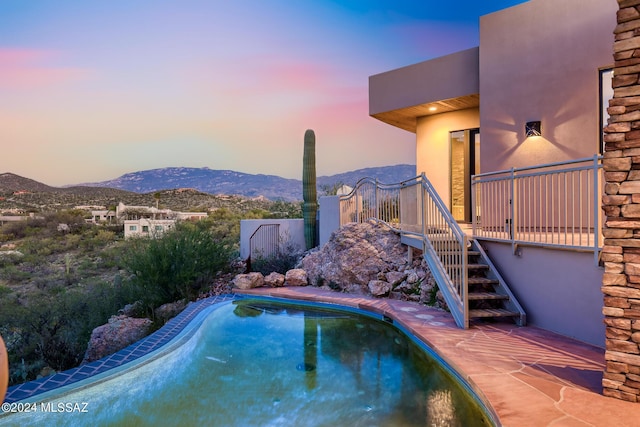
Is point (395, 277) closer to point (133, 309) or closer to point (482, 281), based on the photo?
point (482, 281)

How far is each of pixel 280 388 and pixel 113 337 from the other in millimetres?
3128

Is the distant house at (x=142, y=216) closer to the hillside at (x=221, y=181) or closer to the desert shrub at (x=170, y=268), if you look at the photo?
the hillside at (x=221, y=181)

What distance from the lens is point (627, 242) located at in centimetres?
314

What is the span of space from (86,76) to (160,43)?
13.7 feet

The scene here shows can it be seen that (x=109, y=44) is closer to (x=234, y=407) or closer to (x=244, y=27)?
(x=244, y=27)

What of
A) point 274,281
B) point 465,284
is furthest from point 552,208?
point 274,281

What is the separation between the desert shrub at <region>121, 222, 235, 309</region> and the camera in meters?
7.90

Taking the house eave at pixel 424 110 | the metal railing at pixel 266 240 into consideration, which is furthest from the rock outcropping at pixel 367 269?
the house eave at pixel 424 110

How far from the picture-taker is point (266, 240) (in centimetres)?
1158

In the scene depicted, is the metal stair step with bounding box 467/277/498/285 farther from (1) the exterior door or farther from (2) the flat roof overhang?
(2) the flat roof overhang

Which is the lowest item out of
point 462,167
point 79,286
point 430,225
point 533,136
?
point 79,286

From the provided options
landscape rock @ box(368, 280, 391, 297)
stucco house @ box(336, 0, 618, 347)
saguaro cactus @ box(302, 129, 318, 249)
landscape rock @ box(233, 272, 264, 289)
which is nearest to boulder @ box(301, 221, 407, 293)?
landscape rock @ box(368, 280, 391, 297)

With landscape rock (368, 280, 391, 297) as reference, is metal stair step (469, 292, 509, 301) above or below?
above

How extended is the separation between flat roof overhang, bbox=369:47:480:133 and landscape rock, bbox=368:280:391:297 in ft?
14.9
